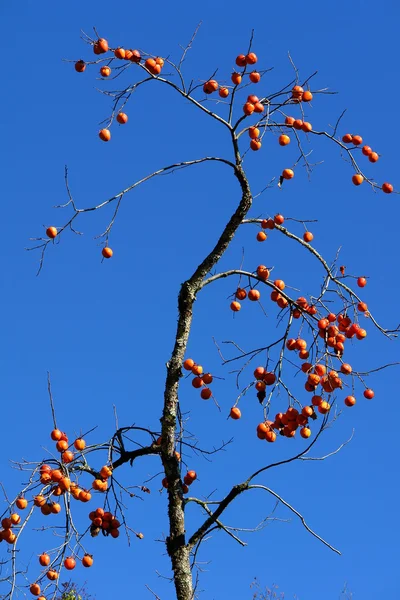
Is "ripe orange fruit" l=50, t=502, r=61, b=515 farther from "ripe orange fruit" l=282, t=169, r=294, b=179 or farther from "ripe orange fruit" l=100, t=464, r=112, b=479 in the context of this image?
"ripe orange fruit" l=282, t=169, r=294, b=179

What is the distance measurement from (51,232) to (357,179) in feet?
6.16

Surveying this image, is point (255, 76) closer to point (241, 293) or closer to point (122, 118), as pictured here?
point (122, 118)

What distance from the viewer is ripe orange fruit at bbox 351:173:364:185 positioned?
16.7 feet

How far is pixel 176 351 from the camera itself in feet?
14.5

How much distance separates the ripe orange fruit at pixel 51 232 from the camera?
4.70m

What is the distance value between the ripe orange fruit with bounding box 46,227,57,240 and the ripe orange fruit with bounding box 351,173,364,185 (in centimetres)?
183

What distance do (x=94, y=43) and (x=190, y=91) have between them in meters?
0.61

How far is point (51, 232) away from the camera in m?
4.71

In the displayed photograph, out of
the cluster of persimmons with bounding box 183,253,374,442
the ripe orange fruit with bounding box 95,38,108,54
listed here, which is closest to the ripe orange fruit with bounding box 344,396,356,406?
the cluster of persimmons with bounding box 183,253,374,442

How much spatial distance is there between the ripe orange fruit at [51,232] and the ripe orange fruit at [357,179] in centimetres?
183

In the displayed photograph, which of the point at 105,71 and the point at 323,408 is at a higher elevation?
the point at 105,71

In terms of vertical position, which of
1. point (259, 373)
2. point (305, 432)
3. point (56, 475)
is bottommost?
point (56, 475)

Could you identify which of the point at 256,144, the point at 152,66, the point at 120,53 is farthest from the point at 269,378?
the point at 120,53

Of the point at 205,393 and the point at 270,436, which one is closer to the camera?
the point at 270,436
